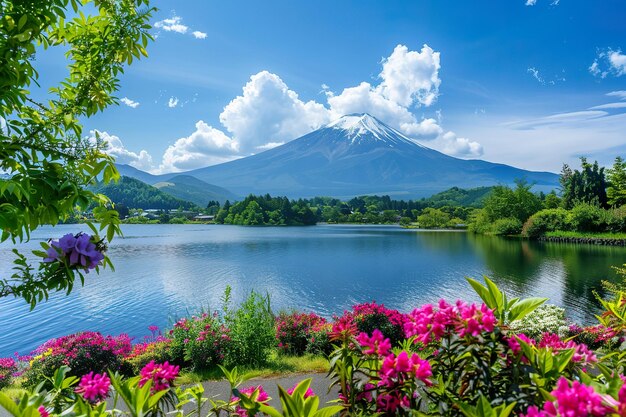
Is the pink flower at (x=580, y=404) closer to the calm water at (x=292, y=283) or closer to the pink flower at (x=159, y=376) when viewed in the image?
the pink flower at (x=159, y=376)

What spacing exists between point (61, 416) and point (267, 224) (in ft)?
286

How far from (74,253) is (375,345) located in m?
1.39

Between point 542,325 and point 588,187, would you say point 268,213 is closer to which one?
point 588,187

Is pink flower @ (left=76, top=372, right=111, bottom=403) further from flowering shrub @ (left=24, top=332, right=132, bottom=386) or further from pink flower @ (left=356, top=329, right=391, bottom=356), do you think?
flowering shrub @ (left=24, top=332, right=132, bottom=386)

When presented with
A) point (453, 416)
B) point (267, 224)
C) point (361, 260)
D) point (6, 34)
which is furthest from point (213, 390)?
point (267, 224)

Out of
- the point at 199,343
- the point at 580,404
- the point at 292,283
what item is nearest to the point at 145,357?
the point at 199,343

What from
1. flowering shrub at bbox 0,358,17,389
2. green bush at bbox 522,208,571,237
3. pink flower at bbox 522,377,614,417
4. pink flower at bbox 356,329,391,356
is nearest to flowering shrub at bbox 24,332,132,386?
flowering shrub at bbox 0,358,17,389

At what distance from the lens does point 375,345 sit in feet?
5.41

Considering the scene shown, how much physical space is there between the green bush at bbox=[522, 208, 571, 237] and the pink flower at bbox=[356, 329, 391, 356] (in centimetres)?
5127

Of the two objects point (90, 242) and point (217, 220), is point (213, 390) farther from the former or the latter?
point (217, 220)

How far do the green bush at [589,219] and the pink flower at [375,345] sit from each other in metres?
47.5

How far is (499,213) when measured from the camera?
2283 inches

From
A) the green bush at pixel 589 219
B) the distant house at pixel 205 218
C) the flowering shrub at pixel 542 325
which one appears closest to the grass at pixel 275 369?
the flowering shrub at pixel 542 325

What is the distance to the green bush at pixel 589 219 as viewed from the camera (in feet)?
127
